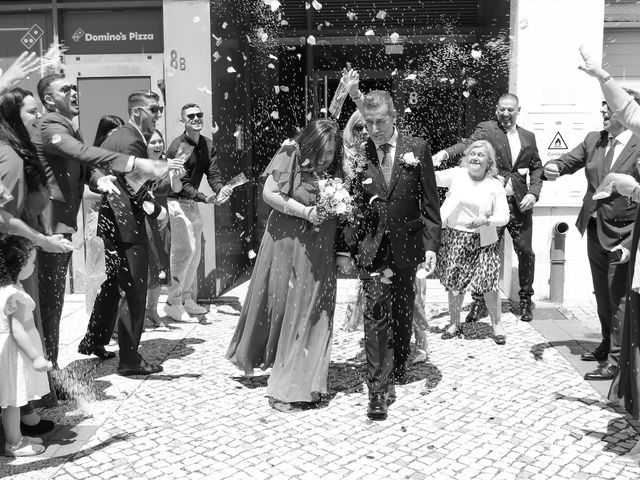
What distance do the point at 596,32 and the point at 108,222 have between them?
5778 millimetres

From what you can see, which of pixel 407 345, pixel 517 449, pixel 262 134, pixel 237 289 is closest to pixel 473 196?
pixel 407 345

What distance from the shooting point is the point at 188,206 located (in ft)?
25.5

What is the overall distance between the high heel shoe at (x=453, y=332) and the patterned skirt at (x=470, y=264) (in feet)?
1.36

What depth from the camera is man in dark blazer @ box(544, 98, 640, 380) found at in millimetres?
5602

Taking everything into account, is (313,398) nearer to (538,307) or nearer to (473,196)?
(473,196)

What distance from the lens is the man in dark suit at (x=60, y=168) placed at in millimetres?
4809

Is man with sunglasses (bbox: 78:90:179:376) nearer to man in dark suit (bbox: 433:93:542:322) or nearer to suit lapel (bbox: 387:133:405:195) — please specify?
suit lapel (bbox: 387:133:405:195)

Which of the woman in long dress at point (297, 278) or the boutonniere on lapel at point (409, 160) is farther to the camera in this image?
the woman in long dress at point (297, 278)

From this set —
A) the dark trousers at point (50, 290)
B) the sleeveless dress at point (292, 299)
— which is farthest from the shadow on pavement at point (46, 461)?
the sleeveless dress at point (292, 299)

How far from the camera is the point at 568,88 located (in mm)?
8211

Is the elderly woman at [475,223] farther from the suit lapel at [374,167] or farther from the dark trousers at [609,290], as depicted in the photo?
the suit lapel at [374,167]

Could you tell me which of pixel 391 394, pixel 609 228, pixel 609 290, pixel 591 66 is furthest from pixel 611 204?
pixel 391 394

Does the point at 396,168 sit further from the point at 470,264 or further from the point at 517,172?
the point at 517,172

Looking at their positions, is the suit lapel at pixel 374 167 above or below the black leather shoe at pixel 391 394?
above
